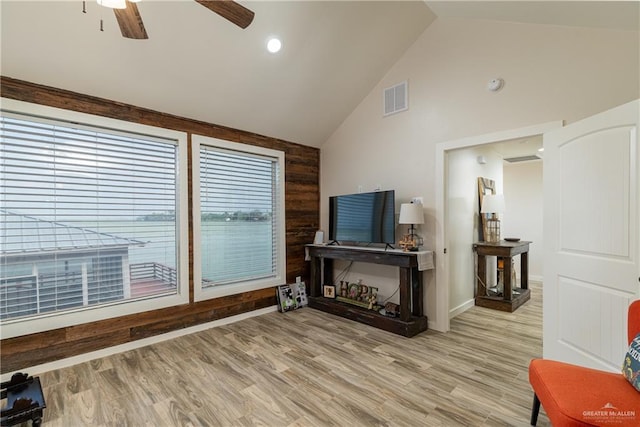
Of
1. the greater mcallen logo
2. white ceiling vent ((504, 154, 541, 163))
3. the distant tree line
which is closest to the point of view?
the greater mcallen logo

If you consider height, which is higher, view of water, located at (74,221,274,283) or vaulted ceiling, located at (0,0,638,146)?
vaulted ceiling, located at (0,0,638,146)

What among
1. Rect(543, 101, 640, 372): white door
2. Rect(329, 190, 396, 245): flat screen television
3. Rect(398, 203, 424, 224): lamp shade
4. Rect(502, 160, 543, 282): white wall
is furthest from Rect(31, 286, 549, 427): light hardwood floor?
Rect(502, 160, 543, 282): white wall

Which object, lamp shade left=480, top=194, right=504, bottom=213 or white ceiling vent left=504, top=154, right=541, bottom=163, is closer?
lamp shade left=480, top=194, right=504, bottom=213

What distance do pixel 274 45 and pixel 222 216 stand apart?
215 cm

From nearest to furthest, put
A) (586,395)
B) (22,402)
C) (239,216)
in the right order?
(586,395), (22,402), (239,216)

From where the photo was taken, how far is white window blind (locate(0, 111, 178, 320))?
8.33 ft

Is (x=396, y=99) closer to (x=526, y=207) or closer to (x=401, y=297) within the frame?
(x=401, y=297)

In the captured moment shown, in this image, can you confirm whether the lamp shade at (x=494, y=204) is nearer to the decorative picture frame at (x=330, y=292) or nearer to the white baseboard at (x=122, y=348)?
the decorative picture frame at (x=330, y=292)

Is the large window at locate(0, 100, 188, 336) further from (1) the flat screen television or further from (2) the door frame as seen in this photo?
(2) the door frame

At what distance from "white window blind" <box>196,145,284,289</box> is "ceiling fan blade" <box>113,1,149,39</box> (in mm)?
1792

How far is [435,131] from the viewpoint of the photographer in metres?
3.52

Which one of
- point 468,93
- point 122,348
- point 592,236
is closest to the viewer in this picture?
point 592,236

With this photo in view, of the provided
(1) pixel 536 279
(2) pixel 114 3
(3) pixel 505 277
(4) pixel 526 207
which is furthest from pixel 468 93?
(1) pixel 536 279

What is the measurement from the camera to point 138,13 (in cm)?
175
